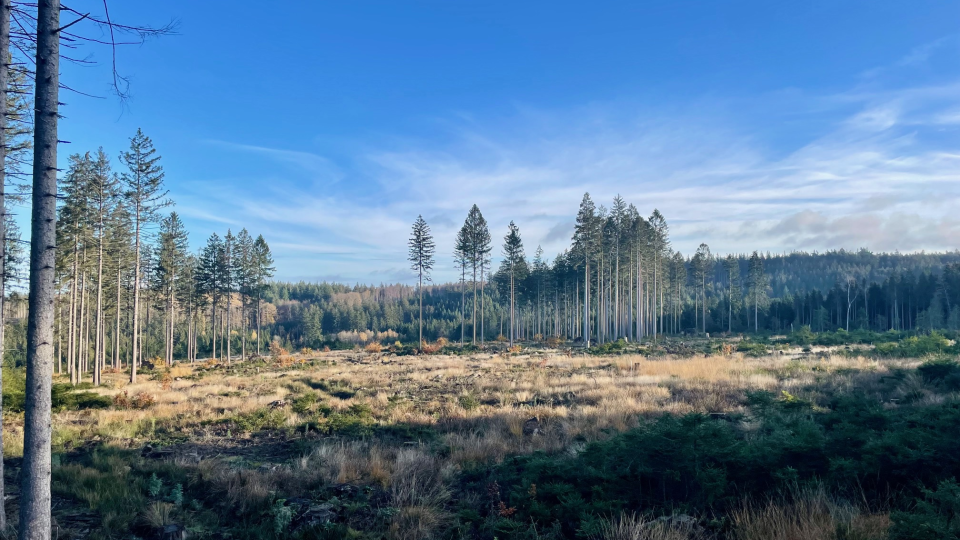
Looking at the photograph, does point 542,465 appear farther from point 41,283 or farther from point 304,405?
point 304,405

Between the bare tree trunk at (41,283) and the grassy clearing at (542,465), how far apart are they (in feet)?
4.08

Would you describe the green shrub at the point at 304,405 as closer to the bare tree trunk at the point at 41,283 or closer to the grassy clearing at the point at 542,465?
the grassy clearing at the point at 542,465

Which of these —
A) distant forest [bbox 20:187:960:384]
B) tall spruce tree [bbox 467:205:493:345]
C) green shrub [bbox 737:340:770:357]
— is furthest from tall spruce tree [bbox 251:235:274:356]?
green shrub [bbox 737:340:770:357]

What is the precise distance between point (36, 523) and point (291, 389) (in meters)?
15.2

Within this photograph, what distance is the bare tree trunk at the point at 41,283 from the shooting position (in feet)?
16.3

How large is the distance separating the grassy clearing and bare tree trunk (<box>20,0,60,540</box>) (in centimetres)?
124

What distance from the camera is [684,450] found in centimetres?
588

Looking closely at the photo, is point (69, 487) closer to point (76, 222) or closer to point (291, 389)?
point (291, 389)

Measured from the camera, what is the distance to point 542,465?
6.79 meters

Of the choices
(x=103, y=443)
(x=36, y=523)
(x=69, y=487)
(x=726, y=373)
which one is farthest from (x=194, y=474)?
(x=726, y=373)

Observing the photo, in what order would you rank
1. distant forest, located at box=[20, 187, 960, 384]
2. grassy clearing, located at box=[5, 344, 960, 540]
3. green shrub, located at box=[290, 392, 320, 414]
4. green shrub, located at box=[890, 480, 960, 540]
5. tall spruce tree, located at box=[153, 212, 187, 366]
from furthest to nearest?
1. tall spruce tree, located at box=[153, 212, 187, 366]
2. distant forest, located at box=[20, 187, 960, 384]
3. green shrub, located at box=[290, 392, 320, 414]
4. grassy clearing, located at box=[5, 344, 960, 540]
5. green shrub, located at box=[890, 480, 960, 540]

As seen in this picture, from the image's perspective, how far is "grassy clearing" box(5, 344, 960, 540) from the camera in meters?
5.27

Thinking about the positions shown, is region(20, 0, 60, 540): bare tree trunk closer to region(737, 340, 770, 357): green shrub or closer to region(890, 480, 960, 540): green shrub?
region(890, 480, 960, 540): green shrub

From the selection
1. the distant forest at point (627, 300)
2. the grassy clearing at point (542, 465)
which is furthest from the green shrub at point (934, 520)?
the distant forest at point (627, 300)
